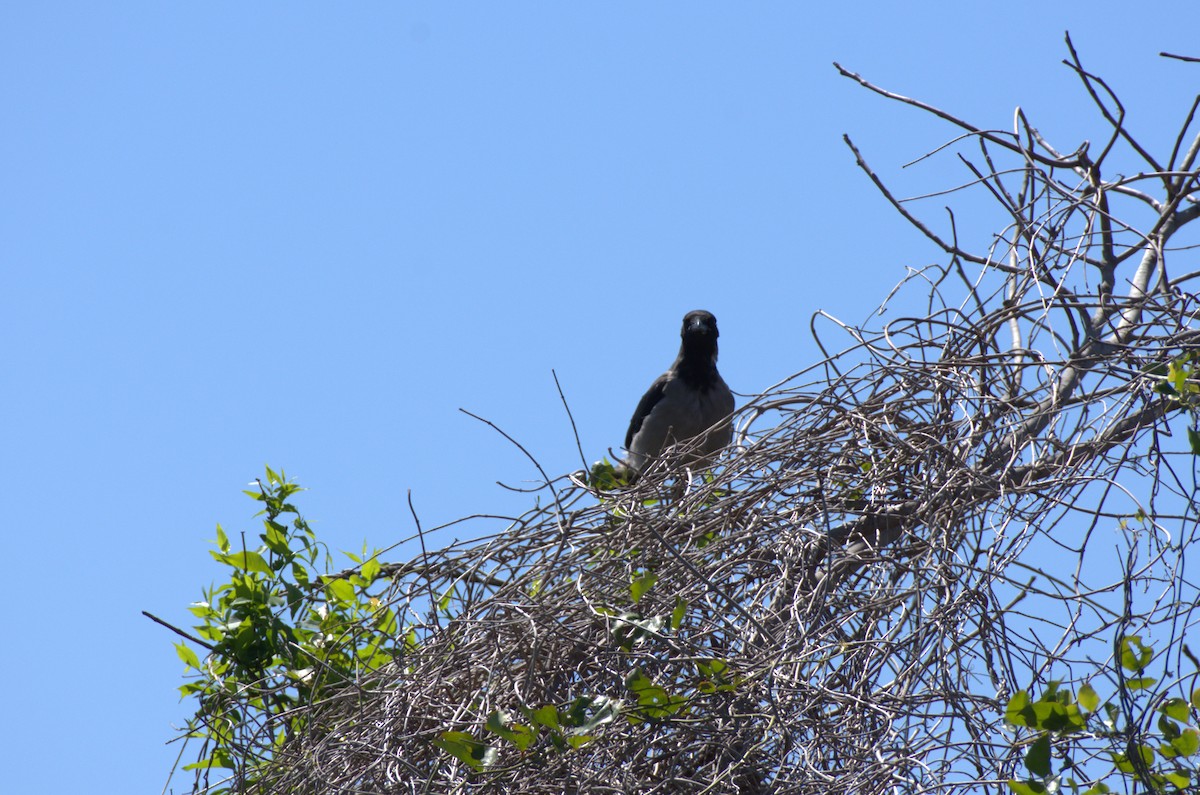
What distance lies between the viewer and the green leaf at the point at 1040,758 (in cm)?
218

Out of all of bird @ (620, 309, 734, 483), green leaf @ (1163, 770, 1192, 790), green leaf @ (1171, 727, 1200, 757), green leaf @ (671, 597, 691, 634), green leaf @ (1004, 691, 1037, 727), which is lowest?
green leaf @ (1163, 770, 1192, 790)

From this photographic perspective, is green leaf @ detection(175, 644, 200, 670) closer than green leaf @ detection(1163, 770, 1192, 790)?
No

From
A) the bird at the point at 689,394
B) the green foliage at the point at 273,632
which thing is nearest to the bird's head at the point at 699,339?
the bird at the point at 689,394

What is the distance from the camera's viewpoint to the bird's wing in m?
6.67

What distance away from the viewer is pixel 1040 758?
2180mm

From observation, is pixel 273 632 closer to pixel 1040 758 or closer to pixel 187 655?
pixel 187 655

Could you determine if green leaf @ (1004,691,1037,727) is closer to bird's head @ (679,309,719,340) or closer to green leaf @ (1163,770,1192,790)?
green leaf @ (1163,770,1192,790)

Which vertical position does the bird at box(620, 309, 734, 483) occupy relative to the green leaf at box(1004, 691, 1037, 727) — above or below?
above

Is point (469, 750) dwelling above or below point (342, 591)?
below

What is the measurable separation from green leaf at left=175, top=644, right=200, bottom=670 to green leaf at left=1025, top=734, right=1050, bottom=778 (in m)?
2.69

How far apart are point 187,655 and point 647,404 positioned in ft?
10.7

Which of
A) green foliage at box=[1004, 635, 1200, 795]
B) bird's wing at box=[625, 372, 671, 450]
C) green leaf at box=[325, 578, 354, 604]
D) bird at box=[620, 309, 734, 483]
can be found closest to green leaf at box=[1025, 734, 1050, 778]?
green foliage at box=[1004, 635, 1200, 795]

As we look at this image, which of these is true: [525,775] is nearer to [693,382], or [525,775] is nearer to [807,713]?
[807,713]

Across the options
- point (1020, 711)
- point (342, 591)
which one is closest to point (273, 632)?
point (342, 591)
